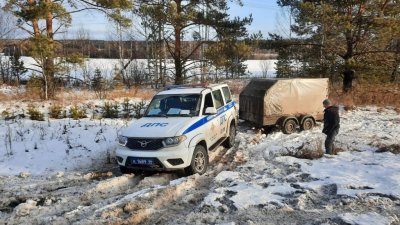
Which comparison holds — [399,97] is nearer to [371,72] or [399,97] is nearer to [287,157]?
[371,72]

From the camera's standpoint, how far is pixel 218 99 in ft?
34.0

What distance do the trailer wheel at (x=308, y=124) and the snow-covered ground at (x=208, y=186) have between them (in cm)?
222

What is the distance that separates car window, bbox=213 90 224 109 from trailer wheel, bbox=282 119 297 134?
3930mm

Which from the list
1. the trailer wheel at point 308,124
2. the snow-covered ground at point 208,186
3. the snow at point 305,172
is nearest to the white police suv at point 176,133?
the snow-covered ground at point 208,186

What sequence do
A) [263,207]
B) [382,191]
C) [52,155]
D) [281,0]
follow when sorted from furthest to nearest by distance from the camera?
[281,0], [52,155], [382,191], [263,207]

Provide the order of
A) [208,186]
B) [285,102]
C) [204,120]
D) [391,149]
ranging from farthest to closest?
[285,102] < [391,149] < [204,120] < [208,186]

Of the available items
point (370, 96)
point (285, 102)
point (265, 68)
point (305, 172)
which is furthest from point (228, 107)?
point (265, 68)

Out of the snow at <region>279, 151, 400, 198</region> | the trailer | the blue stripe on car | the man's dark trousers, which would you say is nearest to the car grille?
the blue stripe on car

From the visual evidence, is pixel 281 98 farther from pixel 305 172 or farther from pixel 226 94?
pixel 305 172

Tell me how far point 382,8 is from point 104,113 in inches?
652

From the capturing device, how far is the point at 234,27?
21.7 metres

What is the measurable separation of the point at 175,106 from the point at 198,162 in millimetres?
1661

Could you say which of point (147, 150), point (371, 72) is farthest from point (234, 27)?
point (147, 150)

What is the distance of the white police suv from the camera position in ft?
25.5
